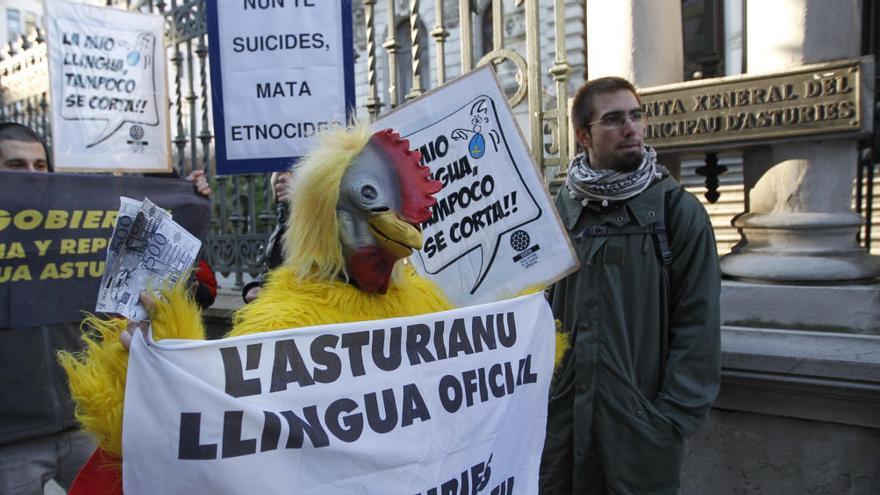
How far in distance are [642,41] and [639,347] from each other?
200 cm

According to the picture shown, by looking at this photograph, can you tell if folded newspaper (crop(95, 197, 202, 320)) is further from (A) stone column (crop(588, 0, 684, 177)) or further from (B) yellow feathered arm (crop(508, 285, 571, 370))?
(A) stone column (crop(588, 0, 684, 177))

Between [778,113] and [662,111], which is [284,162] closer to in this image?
[662,111]

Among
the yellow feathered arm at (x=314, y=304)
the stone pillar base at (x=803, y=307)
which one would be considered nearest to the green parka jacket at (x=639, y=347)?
the yellow feathered arm at (x=314, y=304)

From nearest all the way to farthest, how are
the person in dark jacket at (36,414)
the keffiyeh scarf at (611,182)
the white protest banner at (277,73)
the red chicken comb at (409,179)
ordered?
the red chicken comb at (409,179) < the keffiyeh scarf at (611,182) < the person in dark jacket at (36,414) < the white protest banner at (277,73)

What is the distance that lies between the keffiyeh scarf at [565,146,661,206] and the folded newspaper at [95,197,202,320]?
1.44m

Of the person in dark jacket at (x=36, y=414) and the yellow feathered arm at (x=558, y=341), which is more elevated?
the yellow feathered arm at (x=558, y=341)

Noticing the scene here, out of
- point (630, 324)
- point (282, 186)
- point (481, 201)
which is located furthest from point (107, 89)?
point (630, 324)

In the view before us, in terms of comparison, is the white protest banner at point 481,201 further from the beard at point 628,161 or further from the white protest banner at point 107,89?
the white protest banner at point 107,89

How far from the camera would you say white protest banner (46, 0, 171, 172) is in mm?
4645

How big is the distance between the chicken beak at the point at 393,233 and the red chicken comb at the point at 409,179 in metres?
0.04

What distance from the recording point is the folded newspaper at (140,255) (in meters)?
1.67

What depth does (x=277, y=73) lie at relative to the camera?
3646mm

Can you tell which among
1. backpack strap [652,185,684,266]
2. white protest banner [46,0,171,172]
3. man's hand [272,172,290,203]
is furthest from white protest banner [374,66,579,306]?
white protest banner [46,0,171,172]

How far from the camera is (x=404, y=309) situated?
6.57ft
